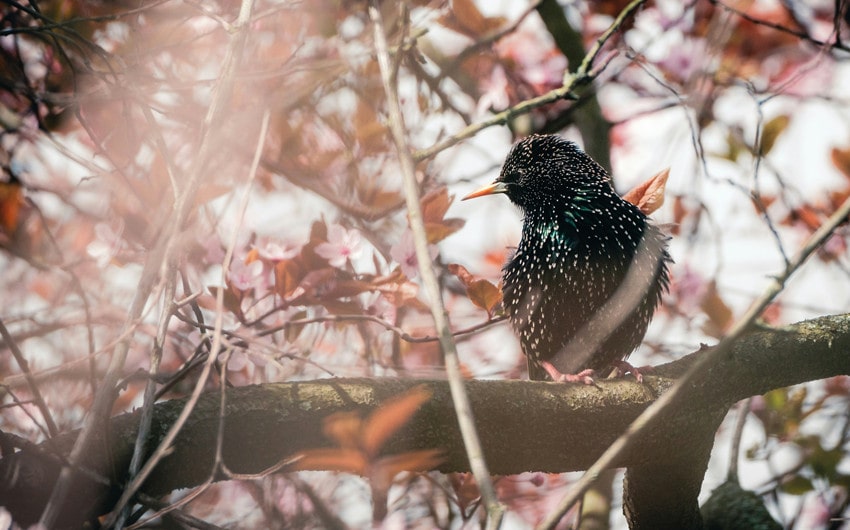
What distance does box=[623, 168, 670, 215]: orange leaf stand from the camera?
2662 millimetres

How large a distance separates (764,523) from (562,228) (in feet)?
4.08

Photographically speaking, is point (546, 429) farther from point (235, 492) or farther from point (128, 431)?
point (235, 492)

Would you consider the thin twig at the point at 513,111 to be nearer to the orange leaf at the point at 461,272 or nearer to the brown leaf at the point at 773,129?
the orange leaf at the point at 461,272

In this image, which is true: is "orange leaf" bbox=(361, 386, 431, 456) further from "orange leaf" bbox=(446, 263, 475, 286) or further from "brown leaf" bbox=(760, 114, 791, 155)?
"brown leaf" bbox=(760, 114, 791, 155)

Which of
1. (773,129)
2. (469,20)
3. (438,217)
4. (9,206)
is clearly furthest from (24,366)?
(773,129)

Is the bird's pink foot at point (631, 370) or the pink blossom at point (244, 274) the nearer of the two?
the pink blossom at point (244, 274)

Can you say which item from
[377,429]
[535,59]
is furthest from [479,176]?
[377,429]

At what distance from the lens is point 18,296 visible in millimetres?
3432

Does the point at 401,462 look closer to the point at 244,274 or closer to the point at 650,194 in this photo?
the point at 244,274

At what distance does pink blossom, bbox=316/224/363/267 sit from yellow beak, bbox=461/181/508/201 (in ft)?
3.77

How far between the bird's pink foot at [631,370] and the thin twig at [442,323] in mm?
1082

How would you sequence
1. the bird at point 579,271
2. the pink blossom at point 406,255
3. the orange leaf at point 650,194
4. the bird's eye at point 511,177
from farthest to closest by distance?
the bird's eye at point 511,177, the bird at point 579,271, the orange leaf at point 650,194, the pink blossom at point 406,255

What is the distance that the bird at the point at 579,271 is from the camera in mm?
3014

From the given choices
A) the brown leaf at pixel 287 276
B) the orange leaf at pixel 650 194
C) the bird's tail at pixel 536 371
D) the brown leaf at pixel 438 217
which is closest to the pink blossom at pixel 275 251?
the brown leaf at pixel 287 276
